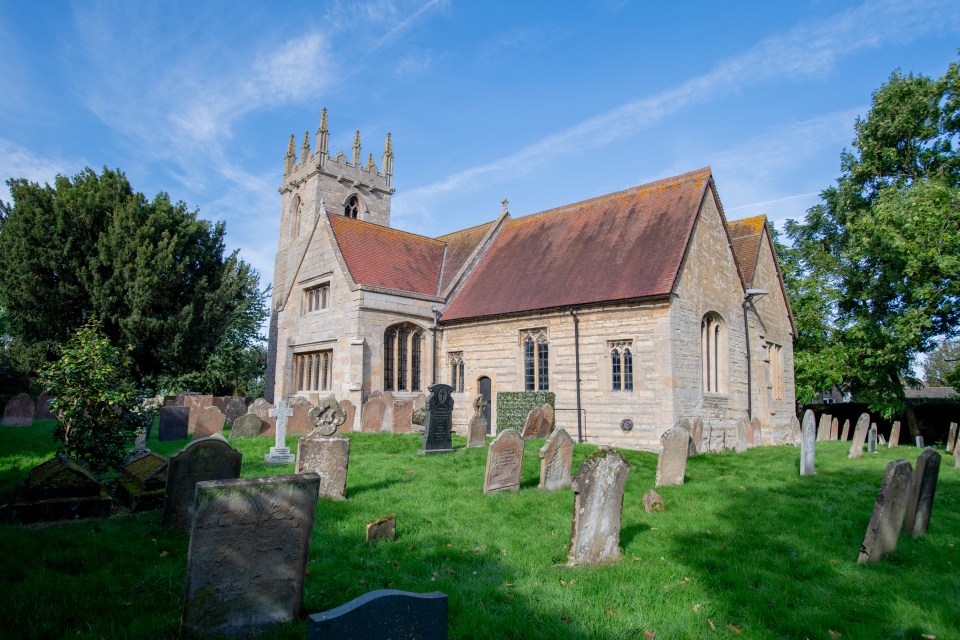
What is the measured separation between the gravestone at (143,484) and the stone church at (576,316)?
A: 11.7 meters

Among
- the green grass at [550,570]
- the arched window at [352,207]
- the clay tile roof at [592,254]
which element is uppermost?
the arched window at [352,207]

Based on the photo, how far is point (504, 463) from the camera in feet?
31.0

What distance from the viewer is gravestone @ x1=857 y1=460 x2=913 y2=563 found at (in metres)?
A: 6.17

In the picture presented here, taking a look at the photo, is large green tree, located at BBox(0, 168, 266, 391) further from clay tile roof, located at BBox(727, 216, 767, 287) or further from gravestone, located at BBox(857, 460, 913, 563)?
gravestone, located at BBox(857, 460, 913, 563)

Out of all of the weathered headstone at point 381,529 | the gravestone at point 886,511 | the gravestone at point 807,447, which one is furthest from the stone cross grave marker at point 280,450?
the gravestone at point 807,447

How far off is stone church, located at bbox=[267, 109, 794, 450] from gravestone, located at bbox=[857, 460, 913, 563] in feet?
32.8

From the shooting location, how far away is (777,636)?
178 inches

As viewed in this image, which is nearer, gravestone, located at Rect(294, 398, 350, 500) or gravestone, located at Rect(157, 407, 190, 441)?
gravestone, located at Rect(294, 398, 350, 500)

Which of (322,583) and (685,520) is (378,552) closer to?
(322,583)

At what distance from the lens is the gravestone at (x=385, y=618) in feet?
9.89

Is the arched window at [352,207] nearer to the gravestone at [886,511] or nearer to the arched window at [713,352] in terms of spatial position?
the arched window at [713,352]

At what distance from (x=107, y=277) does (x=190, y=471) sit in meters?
25.5

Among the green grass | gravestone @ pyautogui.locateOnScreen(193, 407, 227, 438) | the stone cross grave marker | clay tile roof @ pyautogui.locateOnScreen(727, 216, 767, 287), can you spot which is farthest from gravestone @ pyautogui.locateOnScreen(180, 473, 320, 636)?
clay tile roof @ pyautogui.locateOnScreen(727, 216, 767, 287)

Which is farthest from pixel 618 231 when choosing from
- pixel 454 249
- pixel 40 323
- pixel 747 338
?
pixel 40 323
